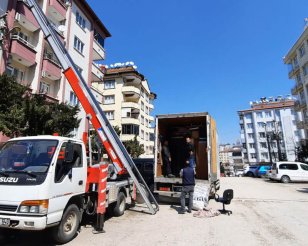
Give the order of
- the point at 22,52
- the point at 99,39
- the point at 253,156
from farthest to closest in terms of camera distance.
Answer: the point at 253,156 < the point at 99,39 < the point at 22,52

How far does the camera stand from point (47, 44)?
19828 millimetres

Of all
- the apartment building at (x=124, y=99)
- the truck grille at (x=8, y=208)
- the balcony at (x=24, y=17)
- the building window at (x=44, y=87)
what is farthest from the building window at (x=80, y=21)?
the truck grille at (x=8, y=208)

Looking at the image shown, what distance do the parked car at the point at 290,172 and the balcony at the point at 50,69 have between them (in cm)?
2006

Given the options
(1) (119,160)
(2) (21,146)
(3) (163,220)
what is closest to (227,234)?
(3) (163,220)

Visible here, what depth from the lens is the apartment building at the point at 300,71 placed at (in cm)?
3894

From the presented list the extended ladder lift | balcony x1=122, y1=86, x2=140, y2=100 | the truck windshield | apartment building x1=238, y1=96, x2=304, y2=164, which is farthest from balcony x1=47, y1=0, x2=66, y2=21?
apartment building x1=238, y1=96, x2=304, y2=164

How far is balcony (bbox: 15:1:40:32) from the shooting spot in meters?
16.8

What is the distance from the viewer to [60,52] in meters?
8.55

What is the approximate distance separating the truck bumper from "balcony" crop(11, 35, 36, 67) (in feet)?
45.3

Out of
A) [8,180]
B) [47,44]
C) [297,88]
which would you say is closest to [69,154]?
[8,180]

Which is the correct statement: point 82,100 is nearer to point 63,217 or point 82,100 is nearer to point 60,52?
point 60,52

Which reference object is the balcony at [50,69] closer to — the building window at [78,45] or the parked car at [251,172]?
the building window at [78,45]

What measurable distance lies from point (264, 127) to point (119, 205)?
76.1m

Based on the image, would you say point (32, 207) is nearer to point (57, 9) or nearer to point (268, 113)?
point (57, 9)
